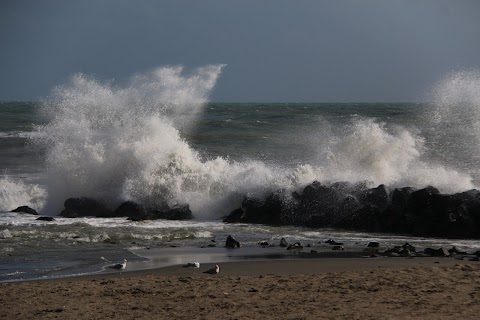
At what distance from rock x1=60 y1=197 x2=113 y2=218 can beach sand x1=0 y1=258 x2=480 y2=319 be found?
7.87 metres

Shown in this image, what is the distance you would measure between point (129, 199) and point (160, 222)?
2.30 m

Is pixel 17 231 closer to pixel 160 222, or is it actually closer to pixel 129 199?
pixel 160 222

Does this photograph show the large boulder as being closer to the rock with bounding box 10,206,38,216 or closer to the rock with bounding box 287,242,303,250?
the rock with bounding box 287,242,303,250

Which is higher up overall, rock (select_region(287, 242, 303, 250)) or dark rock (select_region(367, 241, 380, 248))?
dark rock (select_region(367, 241, 380, 248))

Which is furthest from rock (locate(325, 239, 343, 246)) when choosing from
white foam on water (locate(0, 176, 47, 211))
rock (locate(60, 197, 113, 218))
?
white foam on water (locate(0, 176, 47, 211))

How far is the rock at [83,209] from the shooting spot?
18.0 metres

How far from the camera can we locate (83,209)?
1823 centimetres

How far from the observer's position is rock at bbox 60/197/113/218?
1798cm

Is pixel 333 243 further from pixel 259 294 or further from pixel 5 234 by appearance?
pixel 5 234

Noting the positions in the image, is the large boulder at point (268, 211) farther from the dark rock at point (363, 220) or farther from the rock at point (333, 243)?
the rock at point (333, 243)

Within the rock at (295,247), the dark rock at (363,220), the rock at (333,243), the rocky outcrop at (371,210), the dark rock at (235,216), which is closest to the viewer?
the rock at (295,247)

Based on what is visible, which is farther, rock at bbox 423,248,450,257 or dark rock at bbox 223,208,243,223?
dark rock at bbox 223,208,243,223

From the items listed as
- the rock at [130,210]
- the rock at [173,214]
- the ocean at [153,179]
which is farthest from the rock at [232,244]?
the rock at [130,210]

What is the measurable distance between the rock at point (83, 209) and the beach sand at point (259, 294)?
7.87m
